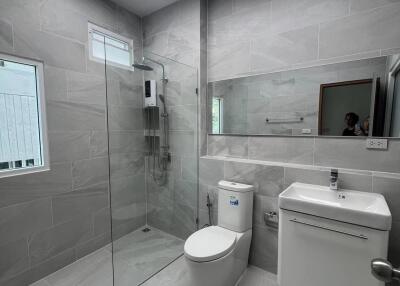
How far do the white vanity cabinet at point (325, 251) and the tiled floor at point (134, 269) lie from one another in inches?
23.4

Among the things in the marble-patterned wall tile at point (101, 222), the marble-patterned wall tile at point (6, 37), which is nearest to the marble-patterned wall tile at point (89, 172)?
the marble-patterned wall tile at point (101, 222)

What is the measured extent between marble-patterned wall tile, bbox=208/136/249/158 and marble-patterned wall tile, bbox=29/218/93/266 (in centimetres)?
155

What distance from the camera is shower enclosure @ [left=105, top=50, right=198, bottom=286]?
6.24ft

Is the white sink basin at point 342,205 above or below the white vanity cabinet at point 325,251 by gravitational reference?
above

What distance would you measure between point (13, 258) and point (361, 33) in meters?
3.30

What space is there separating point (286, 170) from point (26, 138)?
89.9 inches

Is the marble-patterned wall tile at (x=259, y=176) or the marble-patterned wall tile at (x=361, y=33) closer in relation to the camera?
the marble-patterned wall tile at (x=361, y=33)

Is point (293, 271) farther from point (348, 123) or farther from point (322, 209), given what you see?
point (348, 123)

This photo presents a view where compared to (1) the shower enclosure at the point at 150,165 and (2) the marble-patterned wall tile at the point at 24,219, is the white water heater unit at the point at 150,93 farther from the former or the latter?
(2) the marble-patterned wall tile at the point at 24,219

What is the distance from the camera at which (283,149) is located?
1960 mm

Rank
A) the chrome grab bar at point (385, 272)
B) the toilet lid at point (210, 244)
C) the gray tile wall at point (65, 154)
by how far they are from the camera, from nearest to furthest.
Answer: the chrome grab bar at point (385, 272) < the toilet lid at point (210, 244) < the gray tile wall at point (65, 154)

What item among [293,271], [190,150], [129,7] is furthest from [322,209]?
[129,7]

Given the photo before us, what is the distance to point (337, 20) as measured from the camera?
1689mm

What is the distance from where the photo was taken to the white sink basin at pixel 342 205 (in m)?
1.16
